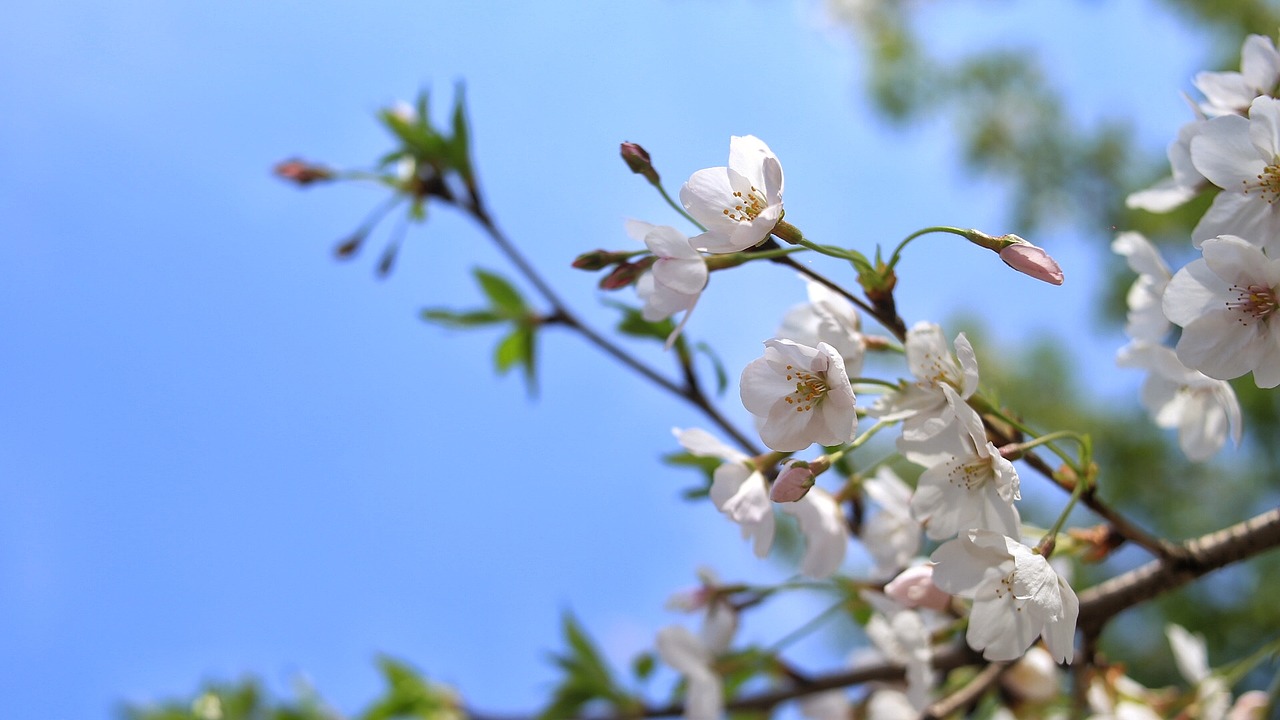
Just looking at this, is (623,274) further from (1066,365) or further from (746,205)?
(1066,365)

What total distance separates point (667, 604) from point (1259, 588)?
322cm

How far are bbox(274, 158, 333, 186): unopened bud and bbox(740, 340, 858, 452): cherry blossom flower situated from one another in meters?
0.93

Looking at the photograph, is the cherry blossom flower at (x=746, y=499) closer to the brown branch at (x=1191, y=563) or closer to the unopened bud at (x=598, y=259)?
the unopened bud at (x=598, y=259)

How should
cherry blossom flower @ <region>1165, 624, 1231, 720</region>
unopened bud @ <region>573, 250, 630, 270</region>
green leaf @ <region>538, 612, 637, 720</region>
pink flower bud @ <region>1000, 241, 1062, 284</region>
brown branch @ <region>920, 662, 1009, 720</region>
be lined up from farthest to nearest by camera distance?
1. green leaf @ <region>538, 612, 637, 720</region>
2. cherry blossom flower @ <region>1165, 624, 1231, 720</region>
3. brown branch @ <region>920, 662, 1009, 720</region>
4. unopened bud @ <region>573, 250, 630, 270</region>
5. pink flower bud @ <region>1000, 241, 1062, 284</region>

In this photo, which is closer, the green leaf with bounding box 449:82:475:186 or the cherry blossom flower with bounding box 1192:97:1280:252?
the cherry blossom flower with bounding box 1192:97:1280:252

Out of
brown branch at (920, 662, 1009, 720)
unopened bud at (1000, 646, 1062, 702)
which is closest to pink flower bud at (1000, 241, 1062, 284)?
brown branch at (920, 662, 1009, 720)

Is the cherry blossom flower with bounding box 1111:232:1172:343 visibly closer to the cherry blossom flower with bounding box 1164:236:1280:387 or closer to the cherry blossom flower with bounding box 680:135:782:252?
the cherry blossom flower with bounding box 1164:236:1280:387

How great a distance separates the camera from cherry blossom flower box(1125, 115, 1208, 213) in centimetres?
65

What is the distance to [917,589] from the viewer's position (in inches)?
23.7

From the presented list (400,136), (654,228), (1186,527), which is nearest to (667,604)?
(654,228)

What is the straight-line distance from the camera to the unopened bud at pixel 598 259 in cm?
61

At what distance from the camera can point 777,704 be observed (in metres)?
1.02

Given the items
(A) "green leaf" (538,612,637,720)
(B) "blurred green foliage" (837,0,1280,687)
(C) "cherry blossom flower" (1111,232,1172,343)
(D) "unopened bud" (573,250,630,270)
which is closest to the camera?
(D) "unopened bud" (573,250,630,270)

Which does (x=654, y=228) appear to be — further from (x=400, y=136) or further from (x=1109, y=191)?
(x=1109, y=191)
